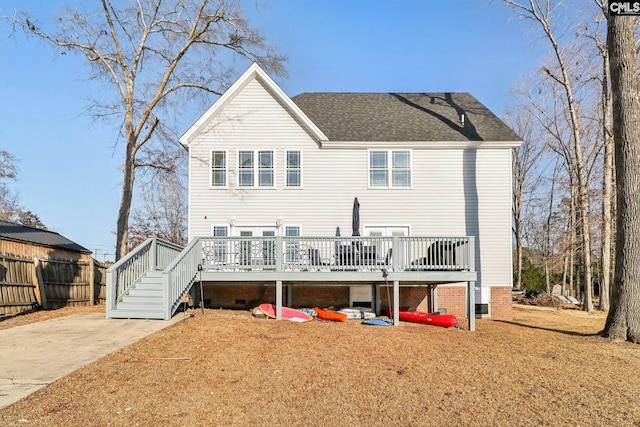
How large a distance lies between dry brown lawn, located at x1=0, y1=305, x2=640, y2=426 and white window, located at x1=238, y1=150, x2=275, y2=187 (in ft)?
21.8

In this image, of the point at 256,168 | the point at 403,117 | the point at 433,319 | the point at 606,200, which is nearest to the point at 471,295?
the point at 433,319

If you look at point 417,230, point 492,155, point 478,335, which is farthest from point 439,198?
point 478,335

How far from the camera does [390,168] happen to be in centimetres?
1666

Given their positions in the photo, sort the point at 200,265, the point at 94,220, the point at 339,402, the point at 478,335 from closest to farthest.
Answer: the point at 339,402 → the point at 478,335 → the point at 200,265 → the point at 94,220

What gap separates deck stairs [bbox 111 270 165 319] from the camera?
1125cm

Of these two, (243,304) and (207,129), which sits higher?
(207,129)

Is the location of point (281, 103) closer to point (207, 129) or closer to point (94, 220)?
point (207, 129)

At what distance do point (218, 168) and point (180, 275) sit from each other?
5.45 meters

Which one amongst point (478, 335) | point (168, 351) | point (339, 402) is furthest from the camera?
point (478, 335)

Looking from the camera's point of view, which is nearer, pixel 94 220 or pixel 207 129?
→ pixel 207 129

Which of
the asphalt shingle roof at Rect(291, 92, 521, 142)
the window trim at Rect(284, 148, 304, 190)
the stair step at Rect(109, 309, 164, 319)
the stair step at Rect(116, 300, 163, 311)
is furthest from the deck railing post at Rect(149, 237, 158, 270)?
the asphalt shingle roof at Rect(291, 92, 521, 142)

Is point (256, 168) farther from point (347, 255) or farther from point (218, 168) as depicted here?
point (347, 255)

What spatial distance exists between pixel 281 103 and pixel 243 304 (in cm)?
672

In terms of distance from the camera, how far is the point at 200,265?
13203mm
